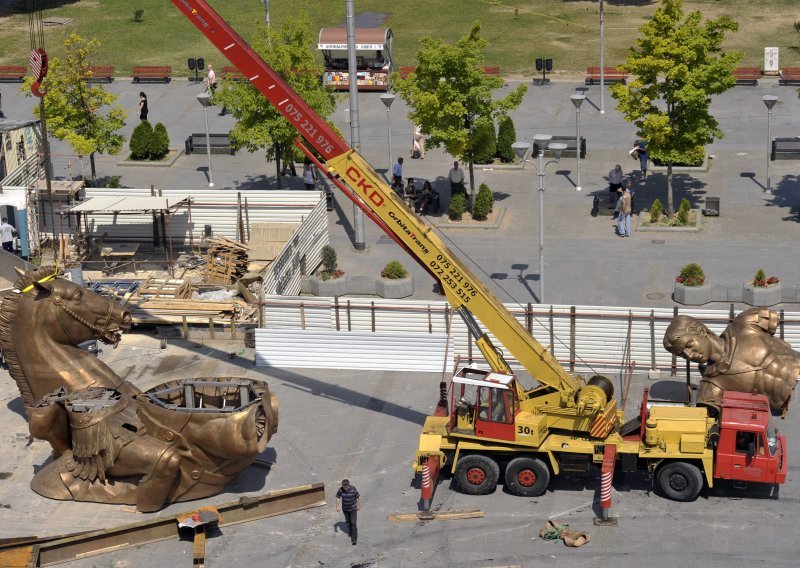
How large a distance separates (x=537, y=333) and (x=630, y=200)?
1160cm

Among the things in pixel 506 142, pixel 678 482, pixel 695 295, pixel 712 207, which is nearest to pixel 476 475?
pixel 678 482

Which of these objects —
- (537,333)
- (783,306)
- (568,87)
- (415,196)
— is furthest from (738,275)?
(568,87)

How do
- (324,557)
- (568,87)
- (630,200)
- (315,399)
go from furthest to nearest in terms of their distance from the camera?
(568,87) → (630,200) → (315,399) → (324,557)

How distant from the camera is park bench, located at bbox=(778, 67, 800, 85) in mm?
64125

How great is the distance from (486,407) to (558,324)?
24.0ft

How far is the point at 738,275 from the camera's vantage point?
43.4m

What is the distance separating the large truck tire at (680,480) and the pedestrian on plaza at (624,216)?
18.4 m

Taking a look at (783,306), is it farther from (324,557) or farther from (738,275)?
(324,557)

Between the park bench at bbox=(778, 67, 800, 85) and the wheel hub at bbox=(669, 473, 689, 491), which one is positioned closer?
the wheel hub at bbox=(669, 473, 689, 491)

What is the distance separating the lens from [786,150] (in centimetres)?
5447

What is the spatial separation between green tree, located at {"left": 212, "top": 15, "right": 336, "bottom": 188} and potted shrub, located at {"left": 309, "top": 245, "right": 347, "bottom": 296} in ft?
24.5

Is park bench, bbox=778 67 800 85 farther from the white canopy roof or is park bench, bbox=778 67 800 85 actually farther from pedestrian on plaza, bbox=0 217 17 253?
pedestrian on plaza, bbox=0 217 17 253

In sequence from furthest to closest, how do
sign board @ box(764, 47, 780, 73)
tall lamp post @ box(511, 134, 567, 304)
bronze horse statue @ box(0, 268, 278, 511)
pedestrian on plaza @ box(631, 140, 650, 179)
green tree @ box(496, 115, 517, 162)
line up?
sign board @ box(764, 47, 780, 73) < green tree @ box(496, 115, 517, 162) < pedestrian on plaza @ box(631, 140, 650, 179) < tall lamp post @ box(511, 134, 567, 304) < bronze horse statue @ box(0, 268, 278, 511)

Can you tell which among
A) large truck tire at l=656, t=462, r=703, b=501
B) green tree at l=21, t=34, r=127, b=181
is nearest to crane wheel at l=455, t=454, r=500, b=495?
large truck tire at l=656, t=462, r=703, b=501
